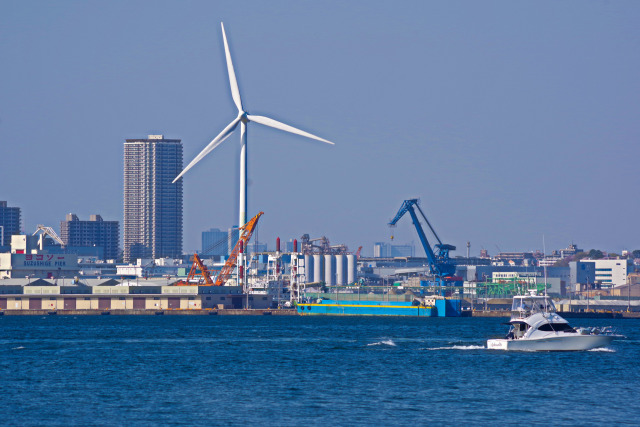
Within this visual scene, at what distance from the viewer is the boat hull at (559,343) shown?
8575 centimetres

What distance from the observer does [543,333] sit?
281ft

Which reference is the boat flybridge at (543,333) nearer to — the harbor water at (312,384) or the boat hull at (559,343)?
the boat hull at (559,343)

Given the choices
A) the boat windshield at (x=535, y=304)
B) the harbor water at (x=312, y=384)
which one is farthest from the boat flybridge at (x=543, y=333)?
the harbor water at (x=312, y=384)

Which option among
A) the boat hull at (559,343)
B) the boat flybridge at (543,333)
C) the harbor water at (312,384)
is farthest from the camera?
the boat hull at (559,343)

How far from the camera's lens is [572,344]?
86.4m

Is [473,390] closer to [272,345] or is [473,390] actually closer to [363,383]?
[363,383]

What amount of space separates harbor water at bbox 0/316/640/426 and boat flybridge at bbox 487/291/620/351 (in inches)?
44.6

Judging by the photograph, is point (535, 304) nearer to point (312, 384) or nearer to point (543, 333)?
point (543, 333)

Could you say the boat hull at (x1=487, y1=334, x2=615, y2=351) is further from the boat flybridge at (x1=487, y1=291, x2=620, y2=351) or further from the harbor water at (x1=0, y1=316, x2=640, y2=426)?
the harbor water at (x1=0, y1=316, x2=640, y2=426)

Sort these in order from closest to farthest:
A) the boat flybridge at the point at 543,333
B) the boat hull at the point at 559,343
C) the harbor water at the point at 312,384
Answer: the harbor water at the point at 312,384 → the boat flybridge at the point at 543,333 → the boat hull at the point at 559,343

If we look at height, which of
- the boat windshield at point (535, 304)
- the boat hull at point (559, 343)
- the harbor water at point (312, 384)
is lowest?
the harbor water at point (312, 384)

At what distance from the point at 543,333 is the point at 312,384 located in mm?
25767

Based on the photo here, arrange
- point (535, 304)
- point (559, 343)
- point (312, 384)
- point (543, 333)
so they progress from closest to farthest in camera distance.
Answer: point (312, 384), point (543, 333), point (535, 304), point (559, 343)

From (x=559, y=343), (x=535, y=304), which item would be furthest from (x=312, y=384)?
(x=559, y=343)
